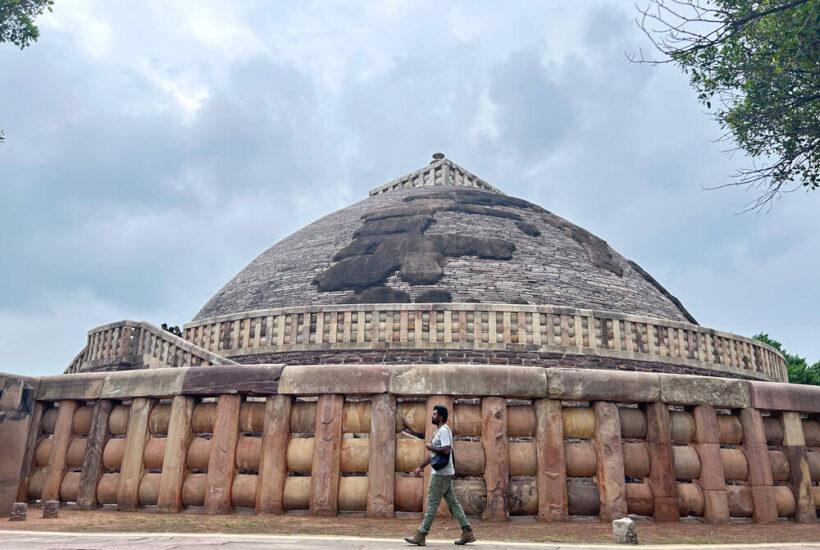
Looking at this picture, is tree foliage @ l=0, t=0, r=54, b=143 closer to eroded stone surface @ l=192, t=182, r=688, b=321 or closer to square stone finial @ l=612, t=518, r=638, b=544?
eroded stone surface @ l=192, t=182, r=688, b=321

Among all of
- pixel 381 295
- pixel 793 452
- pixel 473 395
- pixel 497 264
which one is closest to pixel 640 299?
pixel 497 264

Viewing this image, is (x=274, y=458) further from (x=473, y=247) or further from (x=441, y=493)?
(x=473, y=247)

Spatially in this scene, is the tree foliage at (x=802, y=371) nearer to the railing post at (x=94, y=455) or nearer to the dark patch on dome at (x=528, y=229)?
the dark patch on dome at (x=528, y=229)

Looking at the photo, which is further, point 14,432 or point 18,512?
point 14,432

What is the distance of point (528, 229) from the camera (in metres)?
20.3

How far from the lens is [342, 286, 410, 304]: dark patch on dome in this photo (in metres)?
15.0

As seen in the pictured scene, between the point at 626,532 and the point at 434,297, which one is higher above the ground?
the point at 434,297

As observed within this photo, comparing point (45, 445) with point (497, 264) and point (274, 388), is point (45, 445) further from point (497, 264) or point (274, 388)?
point (497, 264)

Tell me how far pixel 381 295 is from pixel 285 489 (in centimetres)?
969

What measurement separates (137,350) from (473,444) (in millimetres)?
9686

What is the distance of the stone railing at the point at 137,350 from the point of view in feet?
39.4

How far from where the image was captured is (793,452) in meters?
6.20

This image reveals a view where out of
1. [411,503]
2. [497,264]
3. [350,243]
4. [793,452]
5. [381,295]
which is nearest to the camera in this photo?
[411,503]

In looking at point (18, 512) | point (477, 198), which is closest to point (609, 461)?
point (18, 512)
